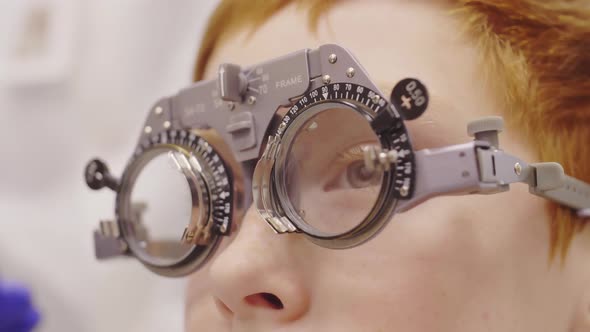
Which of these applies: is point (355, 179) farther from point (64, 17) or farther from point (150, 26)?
point (64, 17)

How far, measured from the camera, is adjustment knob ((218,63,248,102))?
Answer: 712 millimetres

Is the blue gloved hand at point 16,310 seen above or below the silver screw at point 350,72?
below

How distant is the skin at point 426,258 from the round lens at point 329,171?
0.03 m

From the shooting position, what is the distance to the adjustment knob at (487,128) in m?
0.59

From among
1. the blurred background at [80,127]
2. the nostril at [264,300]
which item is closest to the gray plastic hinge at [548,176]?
the nostril at [264,300]

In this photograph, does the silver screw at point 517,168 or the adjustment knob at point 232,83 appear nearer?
the silver screw at point 517,168

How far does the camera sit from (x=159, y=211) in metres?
1.13

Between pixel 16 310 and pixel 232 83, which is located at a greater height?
pixel 232 83

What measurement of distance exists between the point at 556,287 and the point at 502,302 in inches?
3.0

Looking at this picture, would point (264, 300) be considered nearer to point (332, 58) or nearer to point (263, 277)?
point (263, 277)

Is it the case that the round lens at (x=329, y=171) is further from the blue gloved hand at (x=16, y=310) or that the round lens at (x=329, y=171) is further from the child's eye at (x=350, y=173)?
the blue gloved hand at (x=16, y=310)

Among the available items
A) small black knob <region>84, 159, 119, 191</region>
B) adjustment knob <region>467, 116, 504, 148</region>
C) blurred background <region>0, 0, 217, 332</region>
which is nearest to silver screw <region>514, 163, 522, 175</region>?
adjustment knob <region>467, 116, 504, 148</region>

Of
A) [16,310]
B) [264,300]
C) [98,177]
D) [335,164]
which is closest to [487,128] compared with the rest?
[335,164]

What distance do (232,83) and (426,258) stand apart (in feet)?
0.84
